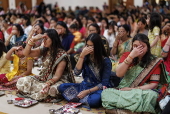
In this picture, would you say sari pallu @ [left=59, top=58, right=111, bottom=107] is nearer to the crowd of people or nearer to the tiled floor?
the crowd of people

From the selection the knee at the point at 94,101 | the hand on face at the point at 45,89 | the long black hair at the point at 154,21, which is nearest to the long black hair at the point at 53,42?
the hand on face at the point at 45,89

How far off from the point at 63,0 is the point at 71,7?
72 centimetres

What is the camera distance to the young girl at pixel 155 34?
416 cm

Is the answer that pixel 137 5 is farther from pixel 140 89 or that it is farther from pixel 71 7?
pixel 140 89

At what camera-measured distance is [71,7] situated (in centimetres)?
1491

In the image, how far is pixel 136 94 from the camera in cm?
262

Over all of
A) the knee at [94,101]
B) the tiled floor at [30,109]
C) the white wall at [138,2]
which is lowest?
the tiled floor at [30,109]

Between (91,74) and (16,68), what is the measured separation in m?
1.31

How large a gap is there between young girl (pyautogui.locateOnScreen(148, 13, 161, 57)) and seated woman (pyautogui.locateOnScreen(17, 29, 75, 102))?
5.42ft

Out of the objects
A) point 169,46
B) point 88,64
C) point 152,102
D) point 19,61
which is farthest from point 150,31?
point 19,61

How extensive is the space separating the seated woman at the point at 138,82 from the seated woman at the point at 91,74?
7.5 inches

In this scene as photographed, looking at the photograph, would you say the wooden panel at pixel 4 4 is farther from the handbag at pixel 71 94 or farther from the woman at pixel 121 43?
the handbag at pixel 71 94

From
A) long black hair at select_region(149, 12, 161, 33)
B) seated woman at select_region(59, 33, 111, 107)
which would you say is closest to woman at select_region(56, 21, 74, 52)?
long black hair at select_region(149, 12, 161, 33)

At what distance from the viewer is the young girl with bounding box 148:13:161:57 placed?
416 cm
